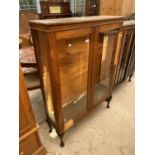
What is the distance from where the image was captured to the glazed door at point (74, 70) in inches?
45.1

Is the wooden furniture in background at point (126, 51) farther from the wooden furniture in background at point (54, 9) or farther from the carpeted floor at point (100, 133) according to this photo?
the wooden furniture in background at point (54, 9)

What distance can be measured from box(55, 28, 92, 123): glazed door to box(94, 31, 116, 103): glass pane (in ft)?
0.55

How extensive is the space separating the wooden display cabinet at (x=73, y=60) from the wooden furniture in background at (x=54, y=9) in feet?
9.53

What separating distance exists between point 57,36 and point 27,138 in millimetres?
907

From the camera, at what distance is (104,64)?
1.68 m

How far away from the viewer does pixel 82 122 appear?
1.81 meters

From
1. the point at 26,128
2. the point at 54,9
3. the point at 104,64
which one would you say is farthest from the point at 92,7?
the point at 26,128

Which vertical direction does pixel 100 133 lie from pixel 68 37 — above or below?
below

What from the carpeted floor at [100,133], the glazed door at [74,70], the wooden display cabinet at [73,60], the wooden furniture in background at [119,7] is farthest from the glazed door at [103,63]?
the wooden furniture in background at [119,7]

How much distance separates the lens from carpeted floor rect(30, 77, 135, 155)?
1.48 metres

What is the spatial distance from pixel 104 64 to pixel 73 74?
0.48 metres

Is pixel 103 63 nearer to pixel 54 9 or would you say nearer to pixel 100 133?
pixel 100 133
